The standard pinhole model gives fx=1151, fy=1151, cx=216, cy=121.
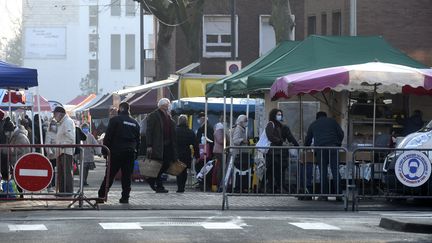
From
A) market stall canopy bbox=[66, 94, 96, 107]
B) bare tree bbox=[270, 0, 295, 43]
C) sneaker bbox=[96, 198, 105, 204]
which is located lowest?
sneaker bbox=[96, 198, 105, 204]

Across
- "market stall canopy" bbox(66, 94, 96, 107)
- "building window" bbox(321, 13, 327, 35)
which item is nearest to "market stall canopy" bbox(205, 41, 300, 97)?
"building window" bbox(321, 13, 327, 35)

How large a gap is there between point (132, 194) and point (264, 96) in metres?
5.08

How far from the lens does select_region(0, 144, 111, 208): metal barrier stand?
1719cm

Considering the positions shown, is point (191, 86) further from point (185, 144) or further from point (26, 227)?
point (26, 227)

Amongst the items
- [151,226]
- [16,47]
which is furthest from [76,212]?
[16,47]

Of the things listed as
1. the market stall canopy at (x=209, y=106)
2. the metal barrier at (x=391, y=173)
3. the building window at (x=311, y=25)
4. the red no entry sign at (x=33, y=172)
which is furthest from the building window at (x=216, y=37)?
the red no entry sign at (x=33, y=172)

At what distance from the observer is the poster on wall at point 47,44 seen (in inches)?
4970

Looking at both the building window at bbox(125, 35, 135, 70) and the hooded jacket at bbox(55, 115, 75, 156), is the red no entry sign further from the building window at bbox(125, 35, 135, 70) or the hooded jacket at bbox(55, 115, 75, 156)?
the building window at bbox(125, 35, 135, 70)

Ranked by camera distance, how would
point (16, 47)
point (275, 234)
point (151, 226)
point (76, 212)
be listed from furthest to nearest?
point (16, 47) < point (76, 212) < point (151, 226) < point (275, 234)

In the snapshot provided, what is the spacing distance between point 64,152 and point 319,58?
6.27 metres

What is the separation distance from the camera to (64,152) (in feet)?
61.3

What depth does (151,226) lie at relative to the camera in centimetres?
1413

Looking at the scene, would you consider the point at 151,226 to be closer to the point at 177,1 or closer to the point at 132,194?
the point at 132,194

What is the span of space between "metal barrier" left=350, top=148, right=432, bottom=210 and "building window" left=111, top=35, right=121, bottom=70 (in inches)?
4107
